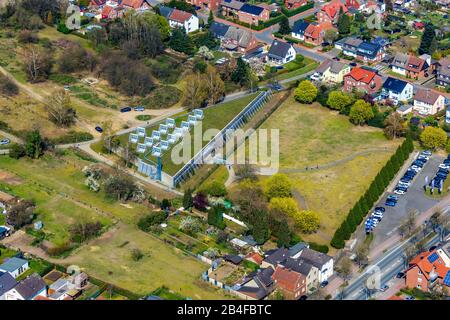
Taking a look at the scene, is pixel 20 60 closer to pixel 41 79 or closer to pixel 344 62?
pixel 41 79

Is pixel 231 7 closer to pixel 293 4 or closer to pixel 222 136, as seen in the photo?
pixel 293 4

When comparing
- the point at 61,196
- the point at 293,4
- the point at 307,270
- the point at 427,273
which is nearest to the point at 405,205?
the point at 427,273

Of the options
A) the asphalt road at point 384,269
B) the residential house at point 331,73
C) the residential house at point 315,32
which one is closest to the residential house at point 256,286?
the asphalt road at point 384,269

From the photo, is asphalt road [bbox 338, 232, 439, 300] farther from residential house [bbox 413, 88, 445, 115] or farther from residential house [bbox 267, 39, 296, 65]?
residential house [bbox 267, 39, 296, 65]

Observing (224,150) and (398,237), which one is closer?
(398,237)

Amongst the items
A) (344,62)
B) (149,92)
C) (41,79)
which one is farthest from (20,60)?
(344,62)

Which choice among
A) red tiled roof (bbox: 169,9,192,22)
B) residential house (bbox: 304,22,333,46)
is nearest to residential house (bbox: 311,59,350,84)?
residential house (bbox: 304,22,333,46)

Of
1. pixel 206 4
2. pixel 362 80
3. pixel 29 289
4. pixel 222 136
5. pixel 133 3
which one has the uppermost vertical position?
pixel 133 3
